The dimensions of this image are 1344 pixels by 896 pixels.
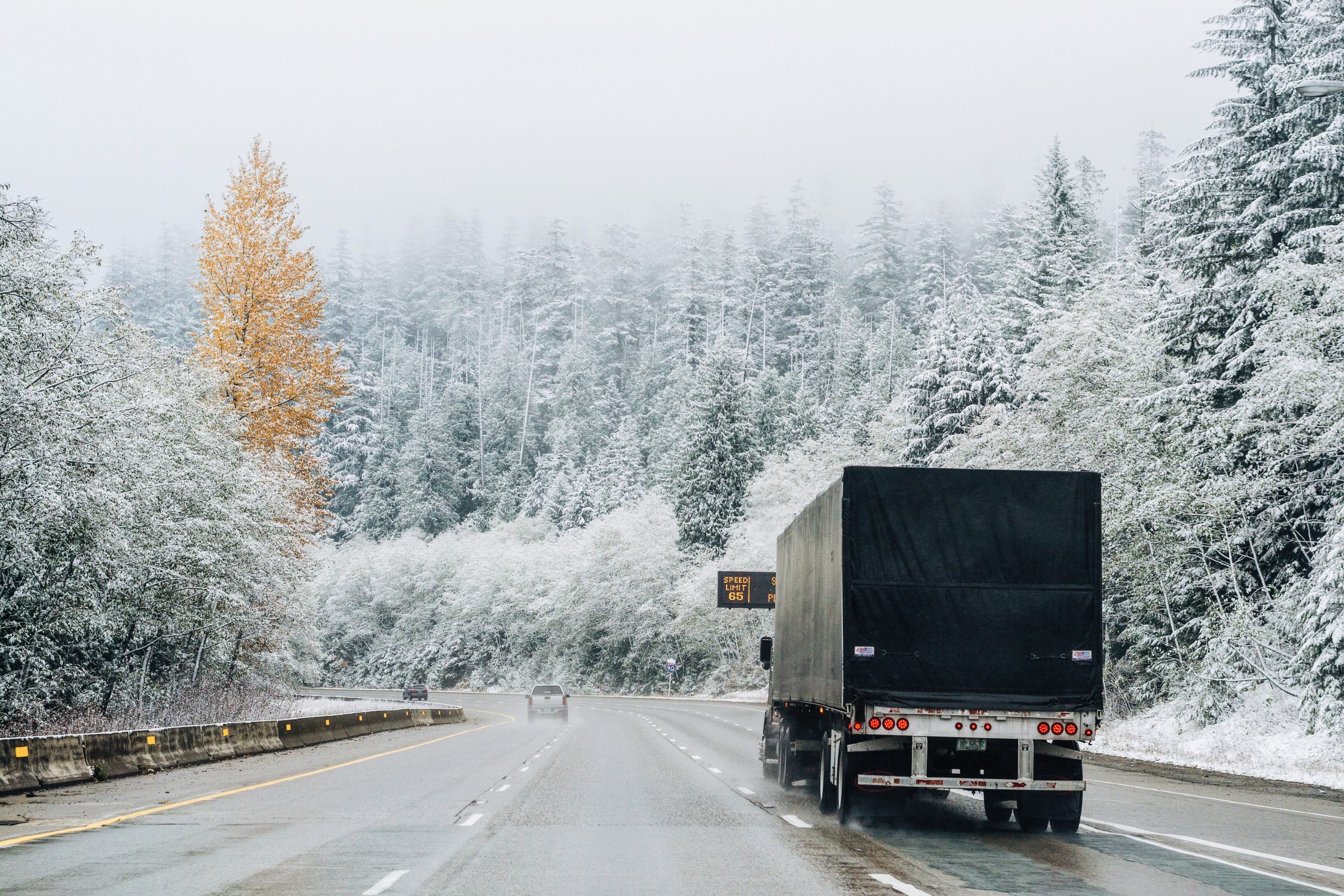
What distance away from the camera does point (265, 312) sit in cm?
3725

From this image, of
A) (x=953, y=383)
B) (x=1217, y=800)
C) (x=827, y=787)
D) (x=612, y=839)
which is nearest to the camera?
(x=612, y=839)

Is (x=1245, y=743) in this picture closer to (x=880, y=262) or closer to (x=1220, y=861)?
(x=1220, y=861)

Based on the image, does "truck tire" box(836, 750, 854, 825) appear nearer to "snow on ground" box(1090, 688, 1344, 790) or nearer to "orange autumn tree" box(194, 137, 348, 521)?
"snow on ground" box(1090, 688, 1344, 790)

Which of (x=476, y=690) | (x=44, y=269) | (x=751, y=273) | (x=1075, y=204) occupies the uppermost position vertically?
(x=751, y=273)

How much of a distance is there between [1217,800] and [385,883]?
13.0m

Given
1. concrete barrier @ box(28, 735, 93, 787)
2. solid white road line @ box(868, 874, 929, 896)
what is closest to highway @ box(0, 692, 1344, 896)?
solid white road line @ box(868, 874, 929, 896)

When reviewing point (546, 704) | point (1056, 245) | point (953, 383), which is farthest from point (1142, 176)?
point (546, 704)

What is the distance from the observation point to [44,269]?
19938 millimetres

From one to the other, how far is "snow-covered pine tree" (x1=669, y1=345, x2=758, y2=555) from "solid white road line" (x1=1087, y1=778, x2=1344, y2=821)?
59453 millimetres

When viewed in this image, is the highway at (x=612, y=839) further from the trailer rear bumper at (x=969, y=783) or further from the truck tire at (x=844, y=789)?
the trailer rear bumper at (x=969, y=783)

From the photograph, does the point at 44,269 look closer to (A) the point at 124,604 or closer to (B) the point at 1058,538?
(A) the point at 124,604

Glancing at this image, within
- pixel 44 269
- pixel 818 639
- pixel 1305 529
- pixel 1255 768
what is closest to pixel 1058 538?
pixel 818 639

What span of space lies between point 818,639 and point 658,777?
6445 millimetres

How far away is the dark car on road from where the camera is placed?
4872 centimetres
